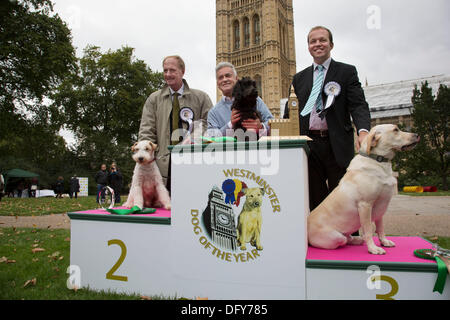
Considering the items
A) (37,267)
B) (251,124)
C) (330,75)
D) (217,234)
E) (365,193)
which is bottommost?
(37,267)

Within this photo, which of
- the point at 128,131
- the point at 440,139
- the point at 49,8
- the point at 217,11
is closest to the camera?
the point at 49,8

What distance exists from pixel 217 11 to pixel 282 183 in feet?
234

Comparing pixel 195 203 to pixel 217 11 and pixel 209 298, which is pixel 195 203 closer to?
pixel 209 298

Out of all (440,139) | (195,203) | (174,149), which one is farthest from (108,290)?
(440,139)

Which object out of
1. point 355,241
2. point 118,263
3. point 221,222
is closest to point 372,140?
point 355,241

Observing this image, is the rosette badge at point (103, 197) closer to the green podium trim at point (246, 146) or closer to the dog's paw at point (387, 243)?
the green podium trim at point (246, 146)

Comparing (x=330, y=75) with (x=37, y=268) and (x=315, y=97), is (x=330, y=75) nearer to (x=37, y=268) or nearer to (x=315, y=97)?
(x=315, y=97)

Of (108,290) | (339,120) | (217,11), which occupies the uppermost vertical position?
(217,11)

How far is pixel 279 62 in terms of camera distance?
59406 mm

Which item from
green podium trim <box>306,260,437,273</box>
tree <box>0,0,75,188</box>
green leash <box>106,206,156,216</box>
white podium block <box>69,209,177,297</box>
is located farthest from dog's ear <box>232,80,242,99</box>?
tree <box>0,0,75,188</box>

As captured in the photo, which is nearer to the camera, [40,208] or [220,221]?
[220,221]

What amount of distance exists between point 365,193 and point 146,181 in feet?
7.40

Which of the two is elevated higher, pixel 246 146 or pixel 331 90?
pixel 331 90

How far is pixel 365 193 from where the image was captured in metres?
2.20
